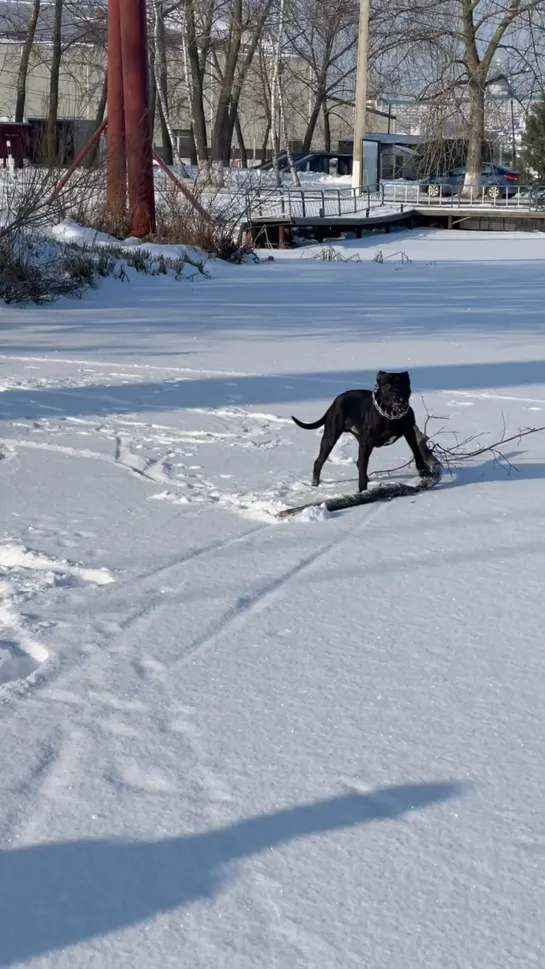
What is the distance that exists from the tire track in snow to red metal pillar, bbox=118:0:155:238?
1486 centimetres

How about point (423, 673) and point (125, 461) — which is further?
point (125, 461)

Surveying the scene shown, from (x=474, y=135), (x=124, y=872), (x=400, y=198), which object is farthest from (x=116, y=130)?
(x=474, y=135)

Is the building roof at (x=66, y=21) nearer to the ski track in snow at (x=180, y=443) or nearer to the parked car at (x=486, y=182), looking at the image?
the parked car at (x=486, y=182)

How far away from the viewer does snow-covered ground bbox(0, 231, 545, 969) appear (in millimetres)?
2303

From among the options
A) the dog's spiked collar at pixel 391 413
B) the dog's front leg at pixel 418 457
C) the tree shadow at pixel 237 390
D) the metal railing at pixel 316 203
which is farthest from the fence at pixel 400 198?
the dog's spiked collar at pixel 391 413

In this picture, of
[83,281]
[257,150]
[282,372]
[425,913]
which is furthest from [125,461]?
[257,150]

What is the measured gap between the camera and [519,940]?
222 cm

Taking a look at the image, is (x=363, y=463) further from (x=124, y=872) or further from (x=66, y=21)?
(x=66, y=21)

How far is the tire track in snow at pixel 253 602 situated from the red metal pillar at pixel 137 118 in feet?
48.8

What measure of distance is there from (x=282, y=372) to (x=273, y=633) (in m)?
4.96

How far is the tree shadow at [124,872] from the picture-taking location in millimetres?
2273

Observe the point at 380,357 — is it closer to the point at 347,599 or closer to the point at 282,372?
the point at 282,372

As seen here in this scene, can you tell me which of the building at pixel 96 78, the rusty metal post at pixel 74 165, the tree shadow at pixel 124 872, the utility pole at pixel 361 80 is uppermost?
the building at pixel 96 78

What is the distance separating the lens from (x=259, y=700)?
10.6ft
